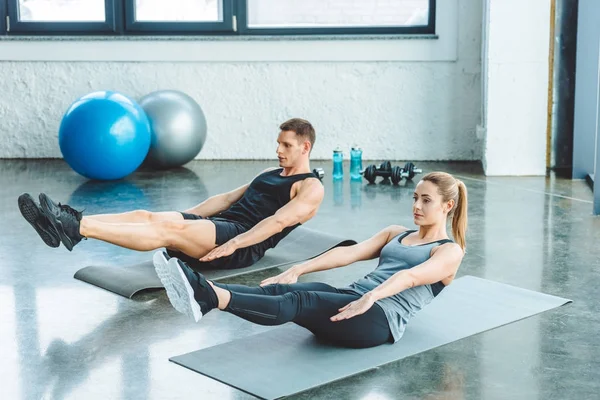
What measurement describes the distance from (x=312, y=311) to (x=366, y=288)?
0.30 m

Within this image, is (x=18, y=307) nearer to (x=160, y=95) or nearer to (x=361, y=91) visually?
(x=160, y=95)

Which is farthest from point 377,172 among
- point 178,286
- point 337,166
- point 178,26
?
point 178,286

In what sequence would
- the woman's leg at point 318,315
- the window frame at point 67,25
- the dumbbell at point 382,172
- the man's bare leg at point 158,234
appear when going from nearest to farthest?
the woman's leg at point 318,315, the man's bare leg at point 158,234, the dumbbell at point 382,172, the window frame at point 67,25

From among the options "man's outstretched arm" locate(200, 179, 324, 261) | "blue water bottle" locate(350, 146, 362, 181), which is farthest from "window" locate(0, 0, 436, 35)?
"man's outstretched arm" locate(200, 179, 324, 261)

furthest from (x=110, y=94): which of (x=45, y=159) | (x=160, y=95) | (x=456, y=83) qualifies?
(x=456, y=83)

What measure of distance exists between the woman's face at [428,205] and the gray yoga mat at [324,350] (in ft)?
1.47

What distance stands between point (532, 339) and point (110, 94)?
179 inches

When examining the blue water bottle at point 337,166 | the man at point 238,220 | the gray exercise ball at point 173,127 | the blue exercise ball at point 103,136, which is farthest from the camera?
the gray exercise ball at point 173,127

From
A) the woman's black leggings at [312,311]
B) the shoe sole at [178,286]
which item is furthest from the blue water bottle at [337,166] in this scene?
the shoe sole at [178,286]

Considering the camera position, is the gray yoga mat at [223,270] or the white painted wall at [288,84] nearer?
the gray yoga mat at [223,270]

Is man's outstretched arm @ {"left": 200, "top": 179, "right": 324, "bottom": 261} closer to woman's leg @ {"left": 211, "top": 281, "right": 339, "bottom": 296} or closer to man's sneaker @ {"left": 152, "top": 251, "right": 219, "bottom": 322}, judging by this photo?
woman's leg @ {"left": 211, "top": 281, "right": 339, "bottom": 296}

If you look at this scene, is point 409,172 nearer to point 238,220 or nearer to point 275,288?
point 238,220

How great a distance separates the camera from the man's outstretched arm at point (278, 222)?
416cm

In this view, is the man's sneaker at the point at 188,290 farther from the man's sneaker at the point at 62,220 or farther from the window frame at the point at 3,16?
the window frame at the point at 3,16
